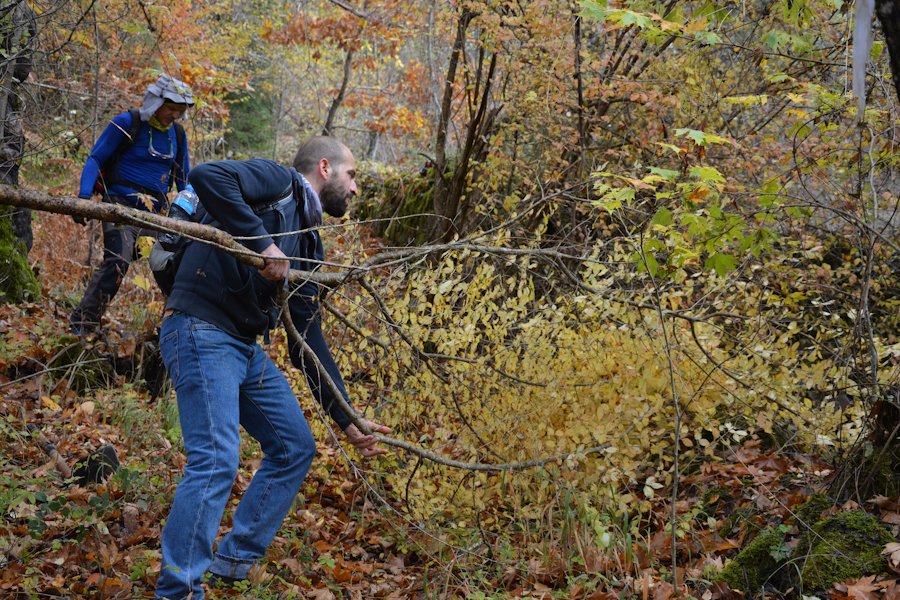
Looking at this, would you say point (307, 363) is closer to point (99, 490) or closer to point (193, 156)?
point (99, 490)

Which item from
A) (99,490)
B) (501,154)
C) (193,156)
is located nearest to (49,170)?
(193,156)

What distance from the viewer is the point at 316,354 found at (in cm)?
371

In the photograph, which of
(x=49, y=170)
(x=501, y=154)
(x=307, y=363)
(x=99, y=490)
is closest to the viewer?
(x=307, y=363)

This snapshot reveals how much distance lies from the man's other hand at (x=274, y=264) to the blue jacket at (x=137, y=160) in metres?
3.22

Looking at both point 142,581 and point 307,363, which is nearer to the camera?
point 142,581

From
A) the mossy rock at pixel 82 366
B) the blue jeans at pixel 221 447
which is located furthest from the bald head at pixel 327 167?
the mossy rock at pixel 82 366

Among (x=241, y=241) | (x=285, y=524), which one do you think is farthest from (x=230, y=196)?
(x=285, y=524)

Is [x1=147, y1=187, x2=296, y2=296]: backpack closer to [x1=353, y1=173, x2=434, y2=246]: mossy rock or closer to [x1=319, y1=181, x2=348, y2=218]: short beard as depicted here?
[x1=319, y1=181, x2=348, y2=218]: short beard

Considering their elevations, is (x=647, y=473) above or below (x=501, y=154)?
below

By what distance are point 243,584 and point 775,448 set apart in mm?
3458

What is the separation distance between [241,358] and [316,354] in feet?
1.77

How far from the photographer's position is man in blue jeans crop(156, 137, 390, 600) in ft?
9.55

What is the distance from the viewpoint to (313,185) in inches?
138

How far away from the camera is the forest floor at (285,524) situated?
3506 mm
